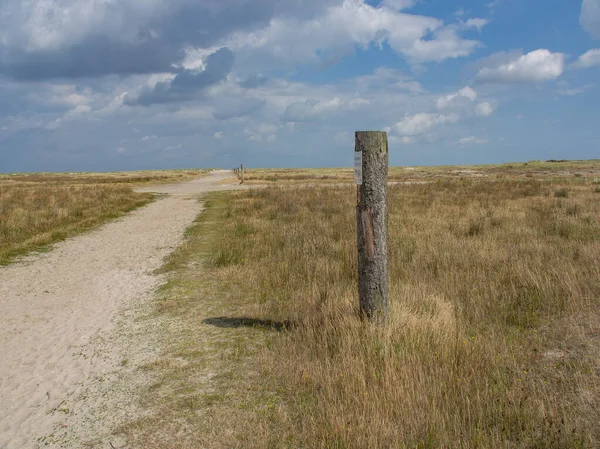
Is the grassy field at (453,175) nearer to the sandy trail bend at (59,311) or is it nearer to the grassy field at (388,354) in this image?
the sandy trail bend at (59,311)

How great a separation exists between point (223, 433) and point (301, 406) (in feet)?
2.26

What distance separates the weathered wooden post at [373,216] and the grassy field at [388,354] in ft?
1.07

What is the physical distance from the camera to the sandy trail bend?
4254mm

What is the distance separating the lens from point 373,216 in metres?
4.82

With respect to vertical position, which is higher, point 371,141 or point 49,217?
point 371,141

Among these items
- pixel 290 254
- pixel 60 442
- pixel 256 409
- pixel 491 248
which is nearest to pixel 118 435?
pixel 60 442

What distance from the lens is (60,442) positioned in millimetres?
3604

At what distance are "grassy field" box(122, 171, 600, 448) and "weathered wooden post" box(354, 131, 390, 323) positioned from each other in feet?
1.07

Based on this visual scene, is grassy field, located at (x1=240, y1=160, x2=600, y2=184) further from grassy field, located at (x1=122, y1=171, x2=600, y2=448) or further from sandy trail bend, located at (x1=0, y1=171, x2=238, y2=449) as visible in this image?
grassy field, located at (x1=122, y1=171, x2=600, y2=448)

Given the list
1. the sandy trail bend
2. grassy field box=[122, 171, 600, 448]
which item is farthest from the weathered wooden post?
the sandy trail bend

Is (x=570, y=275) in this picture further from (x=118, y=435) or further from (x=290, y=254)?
(x=118, y=435)

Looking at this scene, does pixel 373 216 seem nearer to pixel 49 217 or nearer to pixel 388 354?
pixel 388 354

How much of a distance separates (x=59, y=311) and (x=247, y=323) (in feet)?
10.8

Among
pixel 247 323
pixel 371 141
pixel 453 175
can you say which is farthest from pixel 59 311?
pixel 453 175
